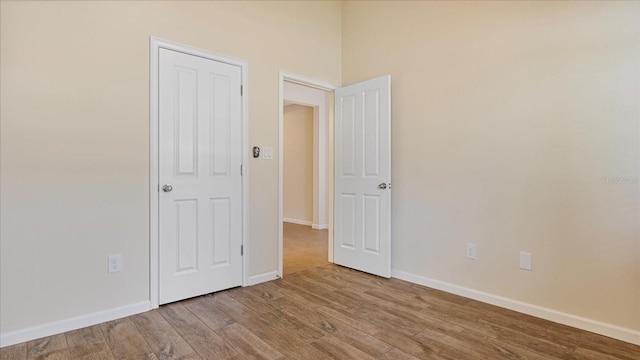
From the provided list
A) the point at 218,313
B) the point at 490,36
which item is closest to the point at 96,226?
the point at 218,313

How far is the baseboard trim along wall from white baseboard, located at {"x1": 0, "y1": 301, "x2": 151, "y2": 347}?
234 centimetres

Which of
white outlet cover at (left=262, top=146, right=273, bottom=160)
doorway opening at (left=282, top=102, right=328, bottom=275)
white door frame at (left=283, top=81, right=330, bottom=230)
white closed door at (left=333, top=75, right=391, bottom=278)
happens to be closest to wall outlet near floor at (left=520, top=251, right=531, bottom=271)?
white closed door at (left=333, top=75, right=391, bottom=278)

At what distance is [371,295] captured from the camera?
2.79 meters

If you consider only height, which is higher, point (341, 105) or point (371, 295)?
point (341, 105)

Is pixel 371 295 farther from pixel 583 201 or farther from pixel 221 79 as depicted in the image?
pixel 221 79

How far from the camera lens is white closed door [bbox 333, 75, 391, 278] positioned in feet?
10.6

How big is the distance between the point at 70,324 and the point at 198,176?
1290mm

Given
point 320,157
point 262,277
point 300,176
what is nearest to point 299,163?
point 300,176

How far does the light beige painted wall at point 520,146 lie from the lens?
Answer: 2076mm

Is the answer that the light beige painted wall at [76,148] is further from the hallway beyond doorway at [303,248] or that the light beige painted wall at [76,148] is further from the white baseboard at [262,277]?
the hallway beyond doorway at [303,248]

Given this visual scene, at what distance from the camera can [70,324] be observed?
215 cm

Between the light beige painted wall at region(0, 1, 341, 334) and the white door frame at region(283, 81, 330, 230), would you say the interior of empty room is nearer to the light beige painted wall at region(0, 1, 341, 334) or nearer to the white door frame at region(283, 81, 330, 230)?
the light beige painted wall at region(0, 1, 341, 334)

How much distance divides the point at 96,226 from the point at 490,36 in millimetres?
3256

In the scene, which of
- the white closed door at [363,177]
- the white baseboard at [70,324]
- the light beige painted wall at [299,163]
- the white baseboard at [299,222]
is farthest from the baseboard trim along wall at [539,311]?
the light beige painted wall at [299,163]
